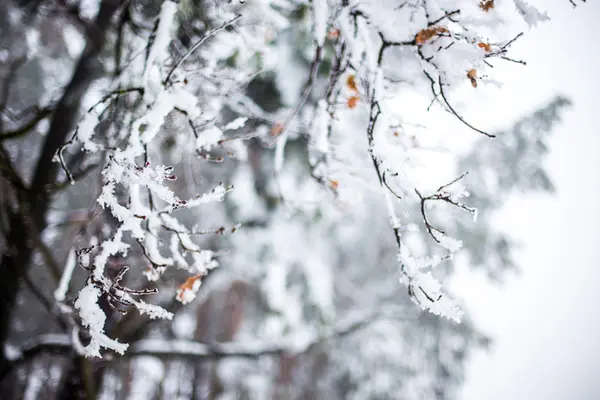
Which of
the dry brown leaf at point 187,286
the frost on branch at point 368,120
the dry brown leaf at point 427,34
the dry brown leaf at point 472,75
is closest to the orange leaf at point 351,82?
the frost on branch at point 368,120

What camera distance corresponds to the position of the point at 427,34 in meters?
1.32

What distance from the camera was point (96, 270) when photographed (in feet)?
3.93

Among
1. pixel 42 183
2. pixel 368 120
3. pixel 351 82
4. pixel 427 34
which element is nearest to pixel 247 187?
pixel 42 183

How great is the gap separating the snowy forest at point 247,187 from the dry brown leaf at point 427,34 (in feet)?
0.04

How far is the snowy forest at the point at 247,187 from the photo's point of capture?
1.33 m

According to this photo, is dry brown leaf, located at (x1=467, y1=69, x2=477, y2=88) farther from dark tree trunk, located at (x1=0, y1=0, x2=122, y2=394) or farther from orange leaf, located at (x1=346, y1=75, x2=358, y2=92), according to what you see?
dark tree trunk, located at (x1=0, y1=0, x2=122, y2=394)

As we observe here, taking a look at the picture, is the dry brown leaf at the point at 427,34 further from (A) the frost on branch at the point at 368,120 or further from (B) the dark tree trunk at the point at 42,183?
(B) the dark tree trunk at the point at 42,183

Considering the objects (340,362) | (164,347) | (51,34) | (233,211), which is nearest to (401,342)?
(340,362)

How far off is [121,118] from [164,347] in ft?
8.27

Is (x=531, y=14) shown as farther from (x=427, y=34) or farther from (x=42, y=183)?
(x=42, y=183)

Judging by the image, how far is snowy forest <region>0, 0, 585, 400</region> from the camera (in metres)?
1.33

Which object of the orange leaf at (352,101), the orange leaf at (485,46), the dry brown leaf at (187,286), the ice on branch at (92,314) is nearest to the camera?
the ice on branch at (92,314)

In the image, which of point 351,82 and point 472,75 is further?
point 351,82

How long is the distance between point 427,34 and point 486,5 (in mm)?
348
